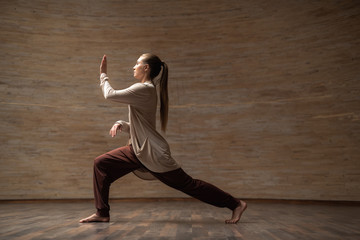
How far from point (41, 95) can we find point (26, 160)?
1.07m

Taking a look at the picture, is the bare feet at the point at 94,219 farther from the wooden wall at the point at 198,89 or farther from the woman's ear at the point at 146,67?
the wooden wall at the point at 198,89

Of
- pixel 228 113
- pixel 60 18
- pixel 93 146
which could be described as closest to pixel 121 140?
pixel 93 146

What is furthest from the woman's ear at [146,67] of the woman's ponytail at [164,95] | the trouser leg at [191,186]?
the trouser leg at [191,186]

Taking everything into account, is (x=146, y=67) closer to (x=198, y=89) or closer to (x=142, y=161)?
(x=142, y=161)

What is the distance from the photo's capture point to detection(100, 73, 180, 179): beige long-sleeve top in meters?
2.69

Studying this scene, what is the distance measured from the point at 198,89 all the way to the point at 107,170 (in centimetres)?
295

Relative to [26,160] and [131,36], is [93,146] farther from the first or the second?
[131,36]

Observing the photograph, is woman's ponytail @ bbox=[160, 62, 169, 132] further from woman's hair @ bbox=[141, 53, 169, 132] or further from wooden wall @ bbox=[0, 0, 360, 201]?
wooden wall @ bbox=[0, 0, 360, 201]

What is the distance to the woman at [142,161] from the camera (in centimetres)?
270

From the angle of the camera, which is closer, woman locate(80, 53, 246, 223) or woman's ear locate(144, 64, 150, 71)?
woman locate(80, 53, 246, 223)

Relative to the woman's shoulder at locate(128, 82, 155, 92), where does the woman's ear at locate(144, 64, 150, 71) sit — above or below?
above

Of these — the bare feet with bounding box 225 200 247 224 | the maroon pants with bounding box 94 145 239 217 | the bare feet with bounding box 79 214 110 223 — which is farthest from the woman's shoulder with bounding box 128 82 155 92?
the bare feet with bounding box 225 200 247 224

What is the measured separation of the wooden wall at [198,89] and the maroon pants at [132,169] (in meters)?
2.40

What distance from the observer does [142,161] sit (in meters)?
2.72
